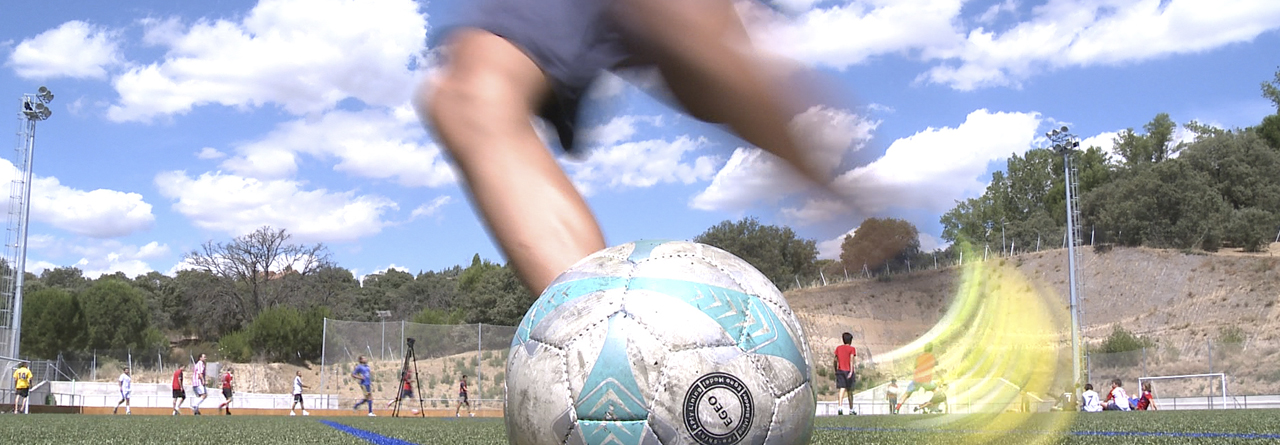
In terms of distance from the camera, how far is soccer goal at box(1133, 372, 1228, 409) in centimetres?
2656

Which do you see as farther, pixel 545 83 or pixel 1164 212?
pixel 1164 212

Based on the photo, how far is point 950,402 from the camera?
3.04 m

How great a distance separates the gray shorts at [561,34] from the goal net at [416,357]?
74.8ft

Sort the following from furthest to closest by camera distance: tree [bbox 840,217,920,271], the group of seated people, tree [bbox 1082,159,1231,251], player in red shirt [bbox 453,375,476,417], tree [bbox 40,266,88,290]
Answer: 1. tree [bbox 40,266,88,290]
2. tree [bbox 1082,159,1231,251]
3. player in red shirt [bbox 453,375,476,417]
4. the group of seated people
5. tree [bbox 840,217,920,271]

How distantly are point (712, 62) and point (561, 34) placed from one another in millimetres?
480

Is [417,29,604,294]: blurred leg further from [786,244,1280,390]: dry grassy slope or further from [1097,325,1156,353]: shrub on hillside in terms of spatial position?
[1097,325,1156,353]: shrub on hillside

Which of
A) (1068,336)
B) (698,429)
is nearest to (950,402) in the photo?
(1068,336)

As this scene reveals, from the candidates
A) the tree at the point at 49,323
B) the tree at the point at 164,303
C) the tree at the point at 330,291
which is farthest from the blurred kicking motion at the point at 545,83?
the tree at the point at 164,303

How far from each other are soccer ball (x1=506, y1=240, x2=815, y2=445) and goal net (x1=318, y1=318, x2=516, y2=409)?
2287cm

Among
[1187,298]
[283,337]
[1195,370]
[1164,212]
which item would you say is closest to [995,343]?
[1195,370]

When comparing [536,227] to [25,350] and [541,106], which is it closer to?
[541,106]

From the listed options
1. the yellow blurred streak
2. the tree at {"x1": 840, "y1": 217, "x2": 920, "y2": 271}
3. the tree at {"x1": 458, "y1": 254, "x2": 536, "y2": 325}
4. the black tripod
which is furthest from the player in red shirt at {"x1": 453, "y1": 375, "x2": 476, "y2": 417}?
the tree at {"x1": 458, "y1": 254, "x2": 536, "y2": 325}

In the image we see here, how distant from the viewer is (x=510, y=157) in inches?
98.1

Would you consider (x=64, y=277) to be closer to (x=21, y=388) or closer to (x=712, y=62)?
(x=21, y=388)
